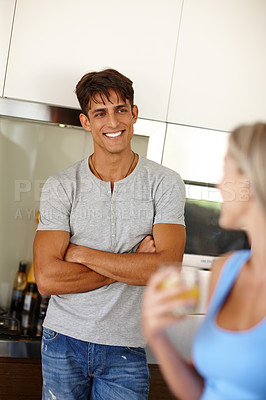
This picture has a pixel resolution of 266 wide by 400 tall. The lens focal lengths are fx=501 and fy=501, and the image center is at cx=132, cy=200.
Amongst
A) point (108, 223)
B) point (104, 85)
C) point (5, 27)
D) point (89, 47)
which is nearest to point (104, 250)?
point (108, 223)

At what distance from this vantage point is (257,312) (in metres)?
1.00

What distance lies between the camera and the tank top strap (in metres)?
1.06

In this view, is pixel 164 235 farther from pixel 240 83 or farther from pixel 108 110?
pixel 240 83

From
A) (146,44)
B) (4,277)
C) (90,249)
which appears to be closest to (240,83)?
(146,44)

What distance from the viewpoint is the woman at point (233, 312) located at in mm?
905

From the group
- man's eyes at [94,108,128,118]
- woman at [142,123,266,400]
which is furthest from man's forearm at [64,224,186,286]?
woman at [142,123,266,400]

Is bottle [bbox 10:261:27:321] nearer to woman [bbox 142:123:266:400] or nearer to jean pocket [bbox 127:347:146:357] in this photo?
jean pocket [bbox 127:347:146:357]

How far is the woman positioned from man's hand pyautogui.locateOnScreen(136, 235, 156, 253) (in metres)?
0.60

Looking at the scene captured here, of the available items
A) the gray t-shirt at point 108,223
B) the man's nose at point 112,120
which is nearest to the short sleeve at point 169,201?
the gray t-shirt at point 108,223

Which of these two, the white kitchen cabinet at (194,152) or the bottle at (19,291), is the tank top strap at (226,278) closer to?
the white kitchen cabinet at (194,152)

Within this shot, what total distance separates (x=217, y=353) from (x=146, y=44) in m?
1.68

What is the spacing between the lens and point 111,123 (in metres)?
1.79

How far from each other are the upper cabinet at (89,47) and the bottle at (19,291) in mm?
839

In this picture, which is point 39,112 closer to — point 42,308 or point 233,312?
point 42,308
